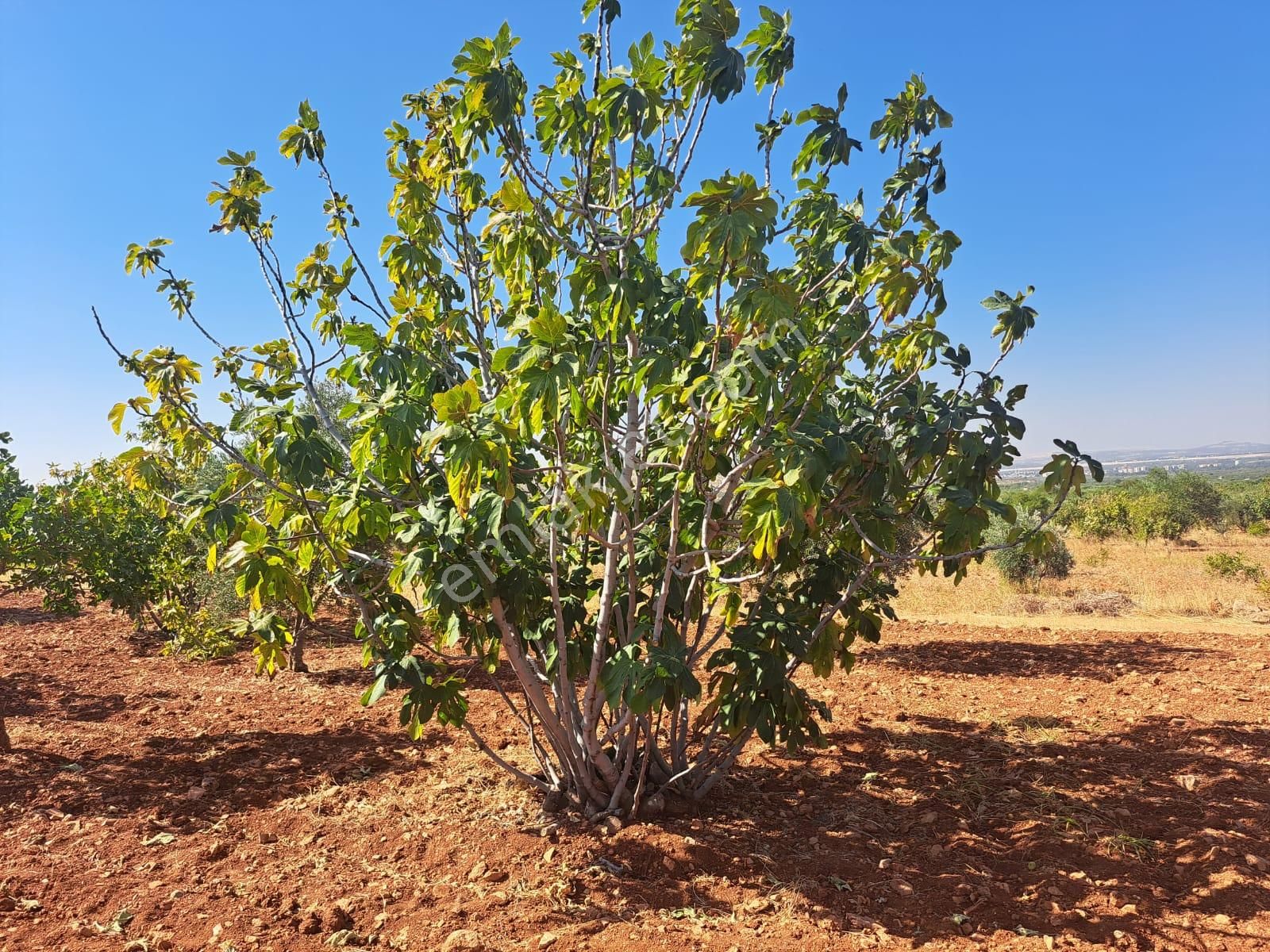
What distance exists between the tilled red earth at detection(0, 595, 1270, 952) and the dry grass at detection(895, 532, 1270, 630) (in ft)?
14.2

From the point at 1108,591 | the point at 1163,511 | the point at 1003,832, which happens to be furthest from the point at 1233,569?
the point at 1003,832

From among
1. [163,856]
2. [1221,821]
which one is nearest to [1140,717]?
[1221,821]

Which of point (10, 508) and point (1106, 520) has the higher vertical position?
point (10, 508)

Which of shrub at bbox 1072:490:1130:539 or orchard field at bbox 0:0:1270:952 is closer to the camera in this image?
orchard field at bbox 0:0:1270:952

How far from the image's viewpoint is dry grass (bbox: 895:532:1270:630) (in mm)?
9961

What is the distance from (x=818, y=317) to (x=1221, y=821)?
126 inches

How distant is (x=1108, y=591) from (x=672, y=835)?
11596 mm

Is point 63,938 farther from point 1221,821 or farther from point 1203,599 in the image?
point 1203,599

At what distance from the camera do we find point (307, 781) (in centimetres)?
436

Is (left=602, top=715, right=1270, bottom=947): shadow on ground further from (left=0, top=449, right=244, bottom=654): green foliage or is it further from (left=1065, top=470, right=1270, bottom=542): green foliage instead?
(left=1065, top=470, right=1270, bottom=542): green foliage

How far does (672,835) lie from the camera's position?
345 cm

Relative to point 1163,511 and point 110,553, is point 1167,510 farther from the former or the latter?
point 110,553

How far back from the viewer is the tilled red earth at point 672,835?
2809 millimetres

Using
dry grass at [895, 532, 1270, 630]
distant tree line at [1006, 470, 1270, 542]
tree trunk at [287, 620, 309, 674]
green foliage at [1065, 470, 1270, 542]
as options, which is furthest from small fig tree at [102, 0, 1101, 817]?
green foliage at [1065, 470, 1270, 542]
